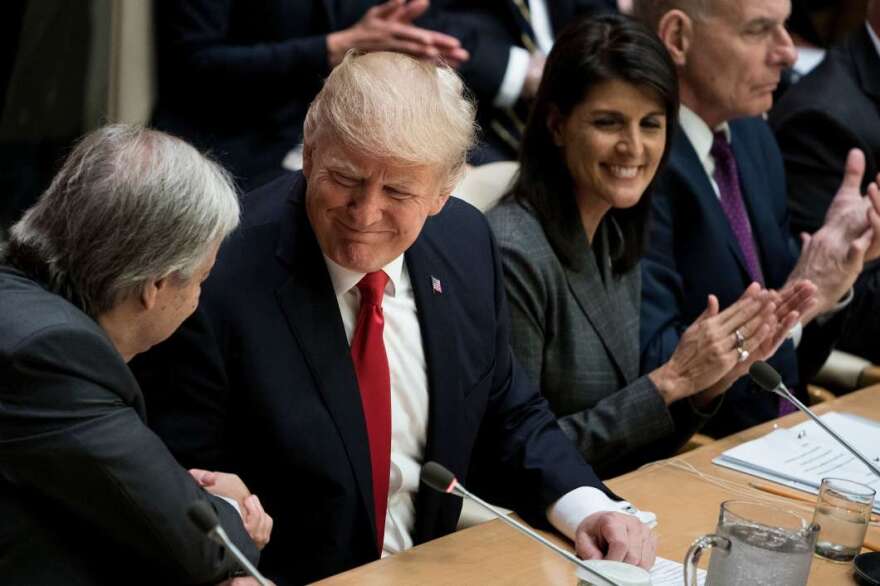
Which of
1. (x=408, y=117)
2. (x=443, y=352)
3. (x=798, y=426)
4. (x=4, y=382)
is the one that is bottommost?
(x=798, y=426)

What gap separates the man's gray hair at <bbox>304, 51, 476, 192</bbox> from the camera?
1903 millimetres

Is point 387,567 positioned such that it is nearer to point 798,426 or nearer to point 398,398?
point 398,398

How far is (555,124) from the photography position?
8.64ft

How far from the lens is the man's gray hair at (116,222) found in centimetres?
157

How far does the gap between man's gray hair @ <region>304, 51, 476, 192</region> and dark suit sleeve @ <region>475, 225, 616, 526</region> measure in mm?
411

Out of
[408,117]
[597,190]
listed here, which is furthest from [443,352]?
[597,190]

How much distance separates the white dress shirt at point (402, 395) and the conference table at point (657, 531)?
0.12 metres

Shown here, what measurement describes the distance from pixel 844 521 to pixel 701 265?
1240 mm

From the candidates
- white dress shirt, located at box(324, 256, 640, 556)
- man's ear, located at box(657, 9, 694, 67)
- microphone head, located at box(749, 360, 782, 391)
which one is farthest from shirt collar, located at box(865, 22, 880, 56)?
white dress shirt, located at box(324, 256, 640, 556)

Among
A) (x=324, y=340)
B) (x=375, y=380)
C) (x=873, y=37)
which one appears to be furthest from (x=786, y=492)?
(x=873, y=37)

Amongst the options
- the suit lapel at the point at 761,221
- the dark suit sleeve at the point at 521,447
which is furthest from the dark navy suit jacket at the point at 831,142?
the dark suit sleeve at the point at 521,447

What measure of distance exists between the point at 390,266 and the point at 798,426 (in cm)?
94

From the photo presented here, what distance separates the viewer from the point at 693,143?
10.4ft

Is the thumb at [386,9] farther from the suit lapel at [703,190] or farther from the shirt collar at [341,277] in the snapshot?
the shirt collar at [341,277]
